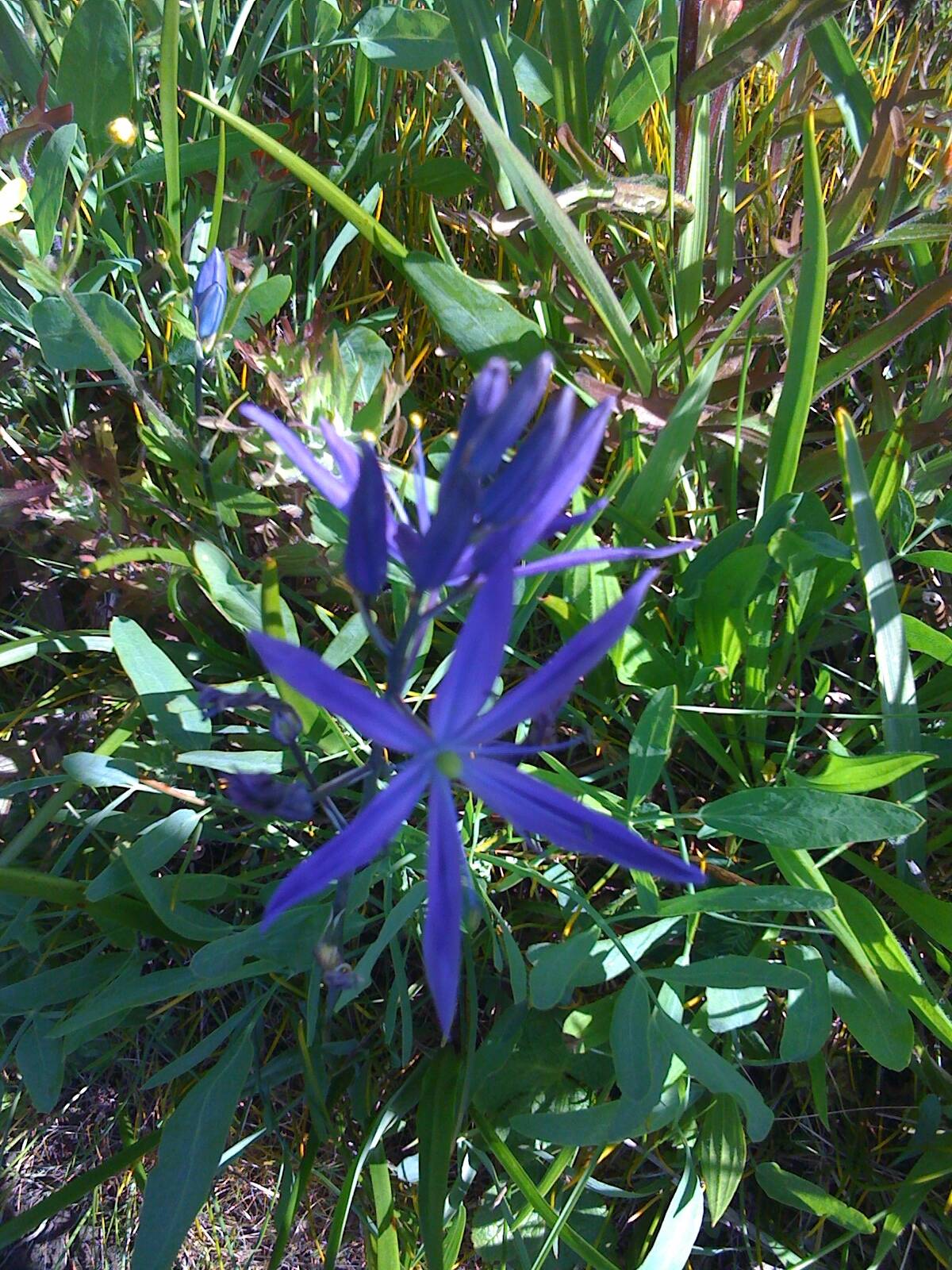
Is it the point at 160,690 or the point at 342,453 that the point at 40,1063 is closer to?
the point at 160,690

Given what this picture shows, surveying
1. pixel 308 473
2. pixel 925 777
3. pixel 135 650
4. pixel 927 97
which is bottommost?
pixel 925 777

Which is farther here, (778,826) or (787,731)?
(787,731)

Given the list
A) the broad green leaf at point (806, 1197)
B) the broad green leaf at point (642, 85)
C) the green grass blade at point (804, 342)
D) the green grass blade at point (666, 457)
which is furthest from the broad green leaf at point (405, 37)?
the broad green leaf at point (806, 1197)

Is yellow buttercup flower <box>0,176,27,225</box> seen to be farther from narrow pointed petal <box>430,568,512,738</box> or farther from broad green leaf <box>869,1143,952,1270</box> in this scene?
broad green leaf <box>869,1143,952,1270</box>

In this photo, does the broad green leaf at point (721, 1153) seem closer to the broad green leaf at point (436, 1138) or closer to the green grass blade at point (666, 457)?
the broad green leaf at point (436, 1138)

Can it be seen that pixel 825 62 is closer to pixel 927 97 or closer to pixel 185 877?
pixel 927 97

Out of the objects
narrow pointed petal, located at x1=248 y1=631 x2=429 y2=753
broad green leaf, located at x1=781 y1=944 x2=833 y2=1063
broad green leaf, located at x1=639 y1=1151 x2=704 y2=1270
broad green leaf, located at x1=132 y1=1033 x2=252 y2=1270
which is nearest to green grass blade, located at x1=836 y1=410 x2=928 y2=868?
broad green leaf, located at x1=781 y1=944 x2=833 y2=1063

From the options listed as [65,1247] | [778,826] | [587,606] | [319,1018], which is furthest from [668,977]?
[65,1247]
